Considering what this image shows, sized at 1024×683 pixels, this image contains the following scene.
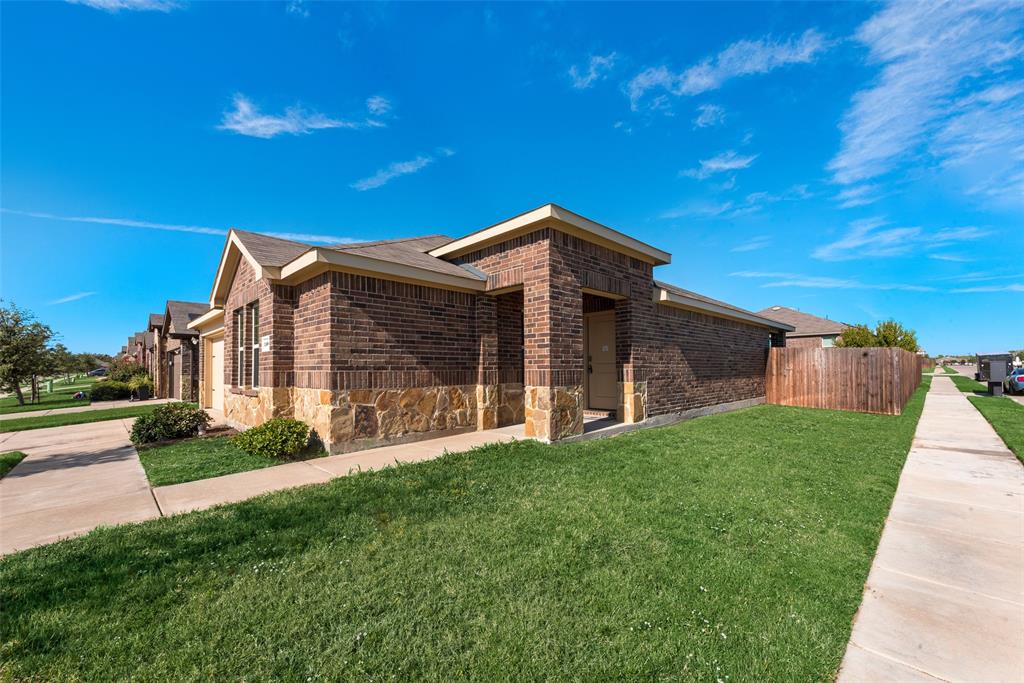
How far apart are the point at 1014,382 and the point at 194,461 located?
31.1 metres

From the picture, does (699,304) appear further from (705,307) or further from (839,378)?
(839,378)

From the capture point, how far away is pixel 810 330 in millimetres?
28188

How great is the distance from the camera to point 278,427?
6711 mm

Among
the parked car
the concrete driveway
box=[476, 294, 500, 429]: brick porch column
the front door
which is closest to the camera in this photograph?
the concrete driveway

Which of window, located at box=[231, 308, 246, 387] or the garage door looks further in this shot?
the garage door

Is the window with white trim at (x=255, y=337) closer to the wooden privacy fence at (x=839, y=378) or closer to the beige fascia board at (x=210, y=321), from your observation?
the beige fascia board at (x=210, y=321)

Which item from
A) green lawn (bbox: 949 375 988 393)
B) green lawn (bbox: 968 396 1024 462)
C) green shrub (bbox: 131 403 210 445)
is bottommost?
green lawn (bbox: 949 375 988 393)

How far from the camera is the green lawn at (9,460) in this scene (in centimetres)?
615

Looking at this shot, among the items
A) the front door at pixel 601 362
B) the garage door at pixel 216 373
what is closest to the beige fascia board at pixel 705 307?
the front door at pixel 601 362

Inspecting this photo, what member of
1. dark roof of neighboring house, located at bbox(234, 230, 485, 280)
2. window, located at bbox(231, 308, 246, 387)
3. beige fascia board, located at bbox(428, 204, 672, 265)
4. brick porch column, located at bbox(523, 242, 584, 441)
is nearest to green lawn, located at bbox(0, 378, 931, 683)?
brick porch column, located at bbox(523, 242, 584, 441)

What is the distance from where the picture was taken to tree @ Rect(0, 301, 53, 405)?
18.4m

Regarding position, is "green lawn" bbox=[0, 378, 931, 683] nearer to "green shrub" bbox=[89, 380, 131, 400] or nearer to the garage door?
the garage door

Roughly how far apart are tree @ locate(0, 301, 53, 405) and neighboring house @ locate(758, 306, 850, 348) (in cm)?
3884

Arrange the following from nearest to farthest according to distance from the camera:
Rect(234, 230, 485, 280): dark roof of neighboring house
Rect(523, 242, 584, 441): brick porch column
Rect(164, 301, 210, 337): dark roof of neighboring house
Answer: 1. Rect(523, 242, 584, 441): brick porch column
2. Rect(234, 230, 485, 280): dark roof of neighboring house
3. Rect(164, 301, 210, 337): dark roof of neighboring house
